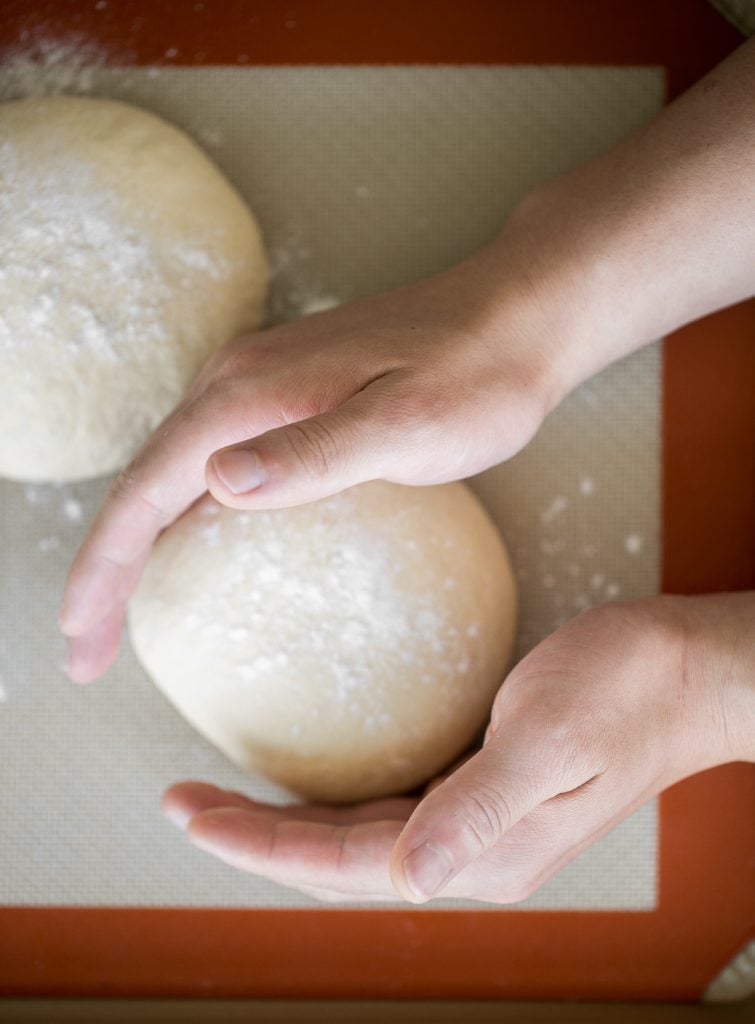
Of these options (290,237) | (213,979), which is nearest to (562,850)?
(213,979)

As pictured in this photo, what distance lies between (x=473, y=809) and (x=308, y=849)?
198mm

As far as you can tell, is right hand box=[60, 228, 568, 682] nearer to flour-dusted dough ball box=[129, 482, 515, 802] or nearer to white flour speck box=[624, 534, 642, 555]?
flour-dusted dough ball box=[129, 482, 515, 802]

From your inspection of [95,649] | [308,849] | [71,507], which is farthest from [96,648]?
[308,849]

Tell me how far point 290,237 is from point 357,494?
278 millimetres

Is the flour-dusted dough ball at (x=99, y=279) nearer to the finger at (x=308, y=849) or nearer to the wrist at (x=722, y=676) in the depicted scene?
the finger at (x=308, y=849)

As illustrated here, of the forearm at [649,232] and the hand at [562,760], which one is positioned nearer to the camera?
the hand at [562,760]

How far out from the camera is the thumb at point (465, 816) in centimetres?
50

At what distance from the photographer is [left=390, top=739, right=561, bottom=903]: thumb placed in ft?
1.65

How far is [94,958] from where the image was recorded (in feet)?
2.74

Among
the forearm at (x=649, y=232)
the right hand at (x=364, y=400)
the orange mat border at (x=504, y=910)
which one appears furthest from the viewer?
the orange mat border at (x=504, y=910)

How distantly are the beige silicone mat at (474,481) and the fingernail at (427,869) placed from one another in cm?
36

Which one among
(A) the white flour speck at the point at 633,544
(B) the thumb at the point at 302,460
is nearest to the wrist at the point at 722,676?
(A) the white flour speck at the point at 633,544

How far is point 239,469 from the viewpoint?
0.51m

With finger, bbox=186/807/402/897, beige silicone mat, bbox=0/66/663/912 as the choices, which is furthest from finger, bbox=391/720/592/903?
beige silicone mat, bbox=0/66/663/912
